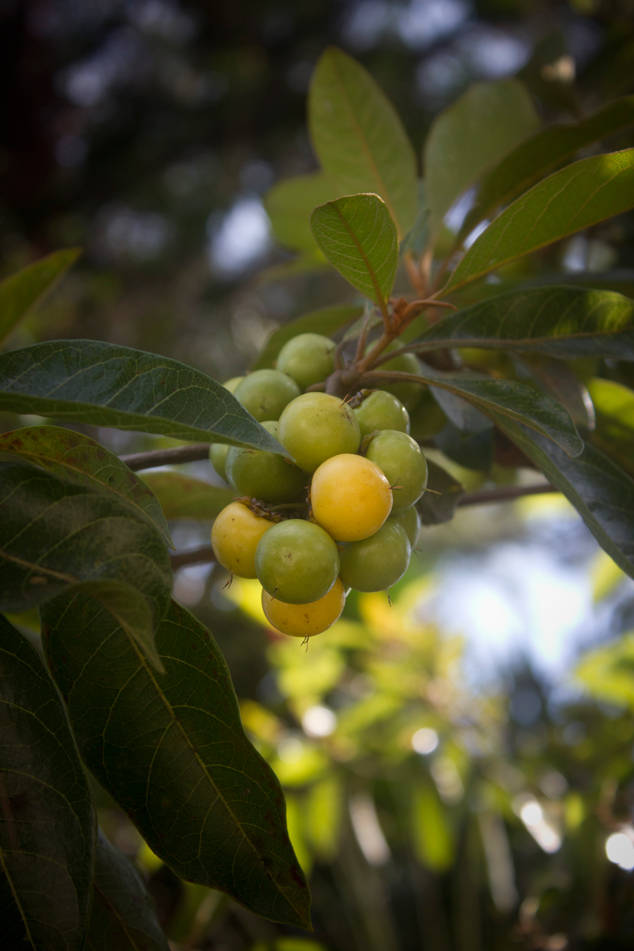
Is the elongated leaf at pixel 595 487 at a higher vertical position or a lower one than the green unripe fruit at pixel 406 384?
lower

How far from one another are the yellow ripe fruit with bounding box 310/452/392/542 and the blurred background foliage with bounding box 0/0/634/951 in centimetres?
42

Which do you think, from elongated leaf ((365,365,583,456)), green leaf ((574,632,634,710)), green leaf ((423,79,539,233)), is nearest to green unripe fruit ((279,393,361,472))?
elongated leaf ((365,365,583,456))

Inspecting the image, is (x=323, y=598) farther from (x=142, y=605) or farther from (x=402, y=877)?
(x=402, y=877)

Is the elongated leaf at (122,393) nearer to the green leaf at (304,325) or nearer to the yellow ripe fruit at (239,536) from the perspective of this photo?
the yellow ripe fruit at (239,536)

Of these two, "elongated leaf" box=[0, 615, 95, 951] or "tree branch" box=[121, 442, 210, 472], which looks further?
"tree branch" box=[121, 442, 210, 472]

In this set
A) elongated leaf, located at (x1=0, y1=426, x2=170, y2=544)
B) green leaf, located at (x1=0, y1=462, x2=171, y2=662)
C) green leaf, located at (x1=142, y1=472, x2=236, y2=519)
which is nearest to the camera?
green leaf, located at (x1=0, y1=462, x2=171, y2=662)

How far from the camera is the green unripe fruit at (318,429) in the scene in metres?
0.66

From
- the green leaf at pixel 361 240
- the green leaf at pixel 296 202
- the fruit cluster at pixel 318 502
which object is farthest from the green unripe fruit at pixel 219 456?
the green leaf at pixel 296 202

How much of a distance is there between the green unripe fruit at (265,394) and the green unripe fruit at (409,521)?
178mm

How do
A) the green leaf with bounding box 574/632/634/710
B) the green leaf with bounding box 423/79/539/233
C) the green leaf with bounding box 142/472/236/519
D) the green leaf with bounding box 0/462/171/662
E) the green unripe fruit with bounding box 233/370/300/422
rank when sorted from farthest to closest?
1. the green leaf with bounding box 574/632/634/710
2. the green leaf with bounding box 423/79/539/233
3. the green leaf with bounding box 142/472/236/519
4. the green unripe fruit with bounding box 233/370/300/422
5. the green leaf with bounding box 0/462/171/662

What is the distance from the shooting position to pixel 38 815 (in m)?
0.61

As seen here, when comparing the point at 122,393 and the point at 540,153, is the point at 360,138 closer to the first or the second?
the point at 540,153

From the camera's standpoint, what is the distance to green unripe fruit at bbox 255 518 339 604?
1.99ft

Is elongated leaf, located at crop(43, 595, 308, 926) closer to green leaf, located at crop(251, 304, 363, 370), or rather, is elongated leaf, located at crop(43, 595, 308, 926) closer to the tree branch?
the tree branch
